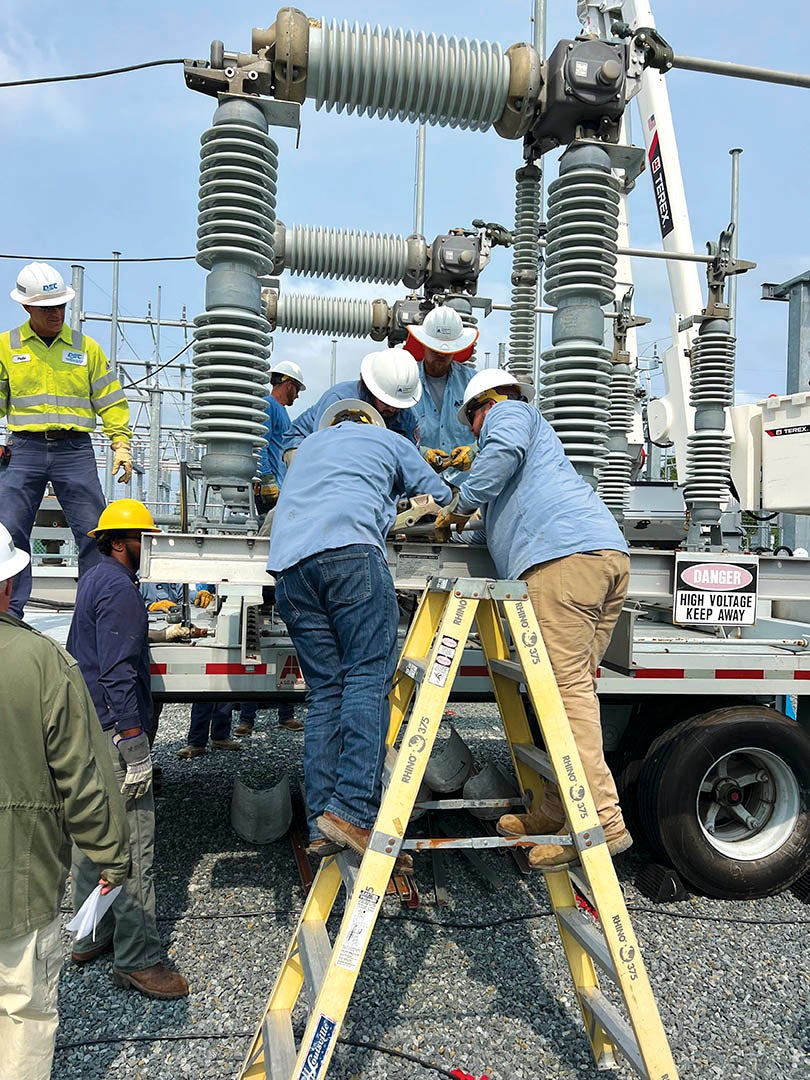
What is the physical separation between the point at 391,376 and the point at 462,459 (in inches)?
47.8

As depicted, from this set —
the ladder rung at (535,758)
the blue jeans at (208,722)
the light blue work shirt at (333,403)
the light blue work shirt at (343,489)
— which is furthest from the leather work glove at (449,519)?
the blue jeans at (208,722)

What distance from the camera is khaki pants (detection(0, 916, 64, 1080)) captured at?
2219mm

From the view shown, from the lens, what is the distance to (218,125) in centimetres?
403

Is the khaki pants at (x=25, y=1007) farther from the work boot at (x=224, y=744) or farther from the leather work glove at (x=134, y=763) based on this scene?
the work boot at (x=224, y=744)

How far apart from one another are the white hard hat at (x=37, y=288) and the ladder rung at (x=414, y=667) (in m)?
3.02

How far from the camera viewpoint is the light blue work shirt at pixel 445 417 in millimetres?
5153

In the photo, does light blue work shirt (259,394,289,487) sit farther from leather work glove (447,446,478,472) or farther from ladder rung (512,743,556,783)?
ladder rung (512,743,556,783)

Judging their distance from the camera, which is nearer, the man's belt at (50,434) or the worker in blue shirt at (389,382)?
the worker in blue shirt at (389,382)

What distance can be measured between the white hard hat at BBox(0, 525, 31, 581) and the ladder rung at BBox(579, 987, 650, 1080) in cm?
229

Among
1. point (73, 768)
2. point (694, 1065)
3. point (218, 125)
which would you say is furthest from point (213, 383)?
point (694, 1065)

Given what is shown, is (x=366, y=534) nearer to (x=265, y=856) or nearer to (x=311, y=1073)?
(x=311, y=1073)

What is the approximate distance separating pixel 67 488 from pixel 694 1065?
13.2 ft

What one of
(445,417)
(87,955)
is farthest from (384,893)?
(445,417)

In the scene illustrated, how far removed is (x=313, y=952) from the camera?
8.50 ft
